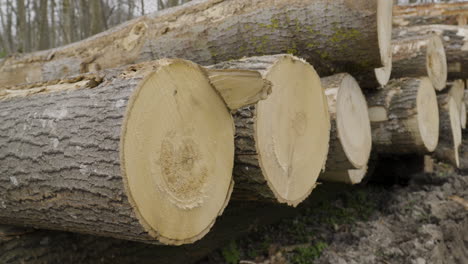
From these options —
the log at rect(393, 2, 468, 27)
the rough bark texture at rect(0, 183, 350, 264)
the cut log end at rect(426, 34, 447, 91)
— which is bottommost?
the rough bark texture at rect(0, 183, 350, 264)

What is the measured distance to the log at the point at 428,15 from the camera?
5094mm

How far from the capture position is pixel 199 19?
2805mm

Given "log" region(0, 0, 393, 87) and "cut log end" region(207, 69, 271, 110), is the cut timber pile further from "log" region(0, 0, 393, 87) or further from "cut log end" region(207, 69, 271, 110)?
"cut log end" region(207, 69, 271, 110)

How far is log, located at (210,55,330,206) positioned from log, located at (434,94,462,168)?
2.42 metres

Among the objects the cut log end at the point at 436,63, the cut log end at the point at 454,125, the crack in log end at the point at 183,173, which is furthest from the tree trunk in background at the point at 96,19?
the crack in log end at the point at 183,173

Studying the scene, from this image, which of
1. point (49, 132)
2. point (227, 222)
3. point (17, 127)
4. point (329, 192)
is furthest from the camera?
point (329, 192)

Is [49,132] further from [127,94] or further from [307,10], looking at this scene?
[307,10]

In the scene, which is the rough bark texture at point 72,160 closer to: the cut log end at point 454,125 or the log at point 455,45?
the cut log end at point 454,125

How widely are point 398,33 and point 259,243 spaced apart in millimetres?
2475

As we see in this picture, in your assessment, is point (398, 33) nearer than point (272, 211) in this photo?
No

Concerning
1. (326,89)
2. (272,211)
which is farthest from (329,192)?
(326,89)

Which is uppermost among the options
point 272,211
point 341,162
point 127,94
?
point 127,94

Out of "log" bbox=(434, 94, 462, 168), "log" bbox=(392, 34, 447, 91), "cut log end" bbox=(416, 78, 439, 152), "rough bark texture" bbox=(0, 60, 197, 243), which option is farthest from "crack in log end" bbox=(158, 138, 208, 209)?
"log" bbox=(434, 94, 462, 168)

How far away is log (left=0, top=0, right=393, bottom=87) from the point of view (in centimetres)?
239
